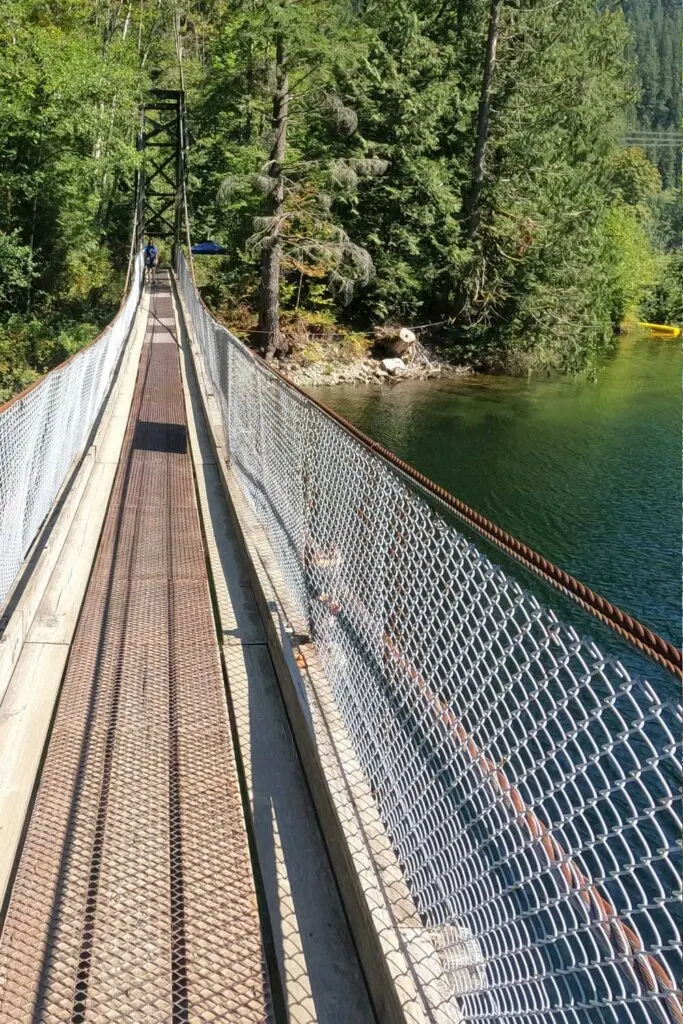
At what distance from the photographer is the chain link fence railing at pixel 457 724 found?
1.69 meters

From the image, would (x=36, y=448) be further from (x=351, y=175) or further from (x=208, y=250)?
(x=208, y=250)

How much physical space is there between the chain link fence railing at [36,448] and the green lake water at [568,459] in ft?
22.3

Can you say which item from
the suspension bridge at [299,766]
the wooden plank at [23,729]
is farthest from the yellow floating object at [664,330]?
the wooden plank at [23,729]

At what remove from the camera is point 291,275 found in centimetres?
2714

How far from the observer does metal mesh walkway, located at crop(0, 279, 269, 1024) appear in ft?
7.07

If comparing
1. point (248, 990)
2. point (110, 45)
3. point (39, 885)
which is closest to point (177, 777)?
point (39, 885)

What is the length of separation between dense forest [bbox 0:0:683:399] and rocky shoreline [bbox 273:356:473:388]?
0.78 metres

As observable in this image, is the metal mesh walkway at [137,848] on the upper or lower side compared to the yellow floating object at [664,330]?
lower

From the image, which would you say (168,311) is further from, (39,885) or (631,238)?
(631,238)

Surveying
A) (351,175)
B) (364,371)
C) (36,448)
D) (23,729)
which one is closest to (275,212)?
(351,175)

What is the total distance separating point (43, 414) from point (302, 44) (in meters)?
18.7

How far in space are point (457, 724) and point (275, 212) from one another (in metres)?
22.9

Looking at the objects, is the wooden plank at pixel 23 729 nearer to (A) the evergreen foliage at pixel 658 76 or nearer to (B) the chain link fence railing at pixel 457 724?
(B) the chain link fence railing at pixel 457 724

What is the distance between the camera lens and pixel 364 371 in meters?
25.7
